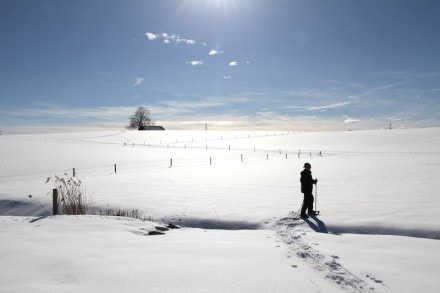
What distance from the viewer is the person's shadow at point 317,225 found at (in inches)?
341

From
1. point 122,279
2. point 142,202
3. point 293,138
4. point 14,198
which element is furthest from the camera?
point 293,138

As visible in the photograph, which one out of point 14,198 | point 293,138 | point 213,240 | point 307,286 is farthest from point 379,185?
point 293,138

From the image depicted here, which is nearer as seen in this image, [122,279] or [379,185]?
[122,279]

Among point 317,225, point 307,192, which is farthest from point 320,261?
point 307,192

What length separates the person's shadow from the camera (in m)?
8.66

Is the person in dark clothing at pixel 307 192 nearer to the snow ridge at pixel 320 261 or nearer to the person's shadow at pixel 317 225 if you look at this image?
the person's shadow at pixel 317 225

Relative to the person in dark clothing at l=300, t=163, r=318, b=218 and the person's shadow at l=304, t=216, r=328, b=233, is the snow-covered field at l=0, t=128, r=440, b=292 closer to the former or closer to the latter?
the person's shadow at l=304, t=216, r=328, b=233

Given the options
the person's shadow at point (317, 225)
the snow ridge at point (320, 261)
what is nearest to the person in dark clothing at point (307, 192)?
the person's shadow at point (317, 225)

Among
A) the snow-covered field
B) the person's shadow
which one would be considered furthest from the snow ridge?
the person's shadow

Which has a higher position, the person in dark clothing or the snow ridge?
the person in dark clothing

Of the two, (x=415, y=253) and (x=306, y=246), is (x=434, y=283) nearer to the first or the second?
(x=415, y=253)

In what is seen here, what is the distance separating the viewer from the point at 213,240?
6.94 metres

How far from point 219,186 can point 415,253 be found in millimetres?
11604

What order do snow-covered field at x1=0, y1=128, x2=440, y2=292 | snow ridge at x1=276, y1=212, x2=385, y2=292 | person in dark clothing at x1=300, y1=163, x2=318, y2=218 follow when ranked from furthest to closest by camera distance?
person in dark clothing at x1=300, y1=163, x2=318, y2=218 → snow ridge at x1=276, y1=212, x2=385, y2=292 → snow-covered field at x1=0, y1=128, x2=440, y2=292
